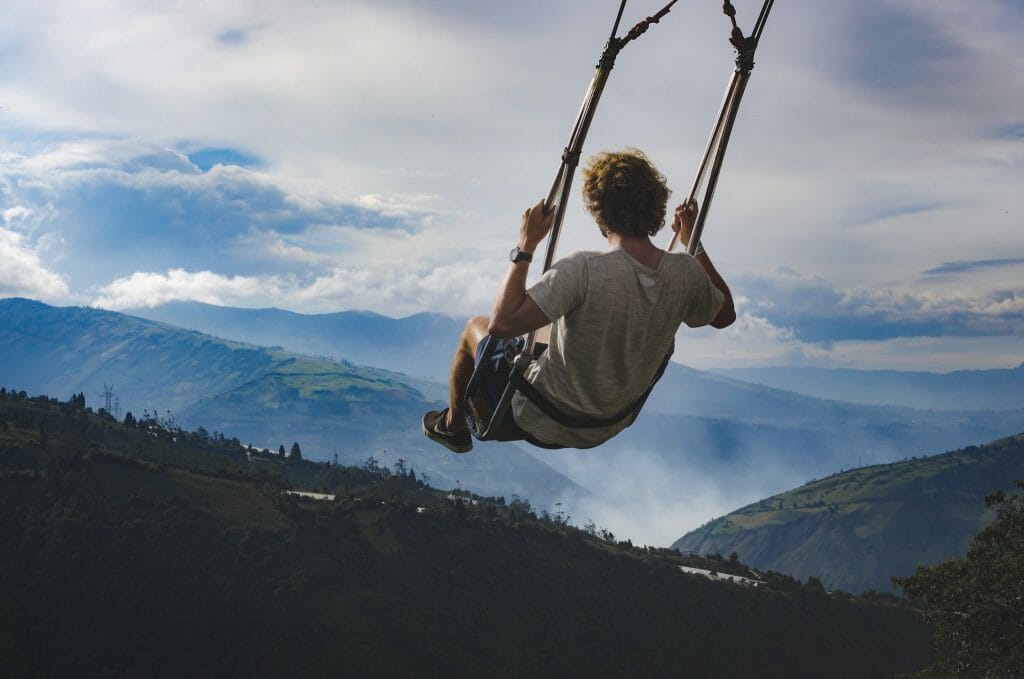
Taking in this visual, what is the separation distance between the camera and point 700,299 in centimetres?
468

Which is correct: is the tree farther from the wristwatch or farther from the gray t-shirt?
the wristwatch

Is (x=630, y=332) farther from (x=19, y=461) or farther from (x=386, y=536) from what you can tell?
(x=19, y=461)

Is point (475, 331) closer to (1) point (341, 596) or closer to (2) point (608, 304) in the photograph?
(2) point (608, 304)

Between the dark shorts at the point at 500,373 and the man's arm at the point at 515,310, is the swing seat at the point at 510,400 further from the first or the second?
the man's arm at the point at 515,310

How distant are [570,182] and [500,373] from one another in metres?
1.19

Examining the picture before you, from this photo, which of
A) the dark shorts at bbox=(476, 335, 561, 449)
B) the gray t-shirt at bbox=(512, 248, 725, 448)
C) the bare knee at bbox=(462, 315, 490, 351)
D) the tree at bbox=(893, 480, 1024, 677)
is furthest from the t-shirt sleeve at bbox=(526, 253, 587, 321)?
the tree at bbox=(893, 480, 1024, 677)

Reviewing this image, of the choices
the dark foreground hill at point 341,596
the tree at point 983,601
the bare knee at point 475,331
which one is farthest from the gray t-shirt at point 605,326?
the dark foreground hill at point 341,596

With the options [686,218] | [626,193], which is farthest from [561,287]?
[686,218]

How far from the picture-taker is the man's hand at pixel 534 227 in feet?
14.5

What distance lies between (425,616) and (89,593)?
3291 centimetres

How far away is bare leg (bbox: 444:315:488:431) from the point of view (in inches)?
207

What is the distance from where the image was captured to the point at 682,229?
5.13m

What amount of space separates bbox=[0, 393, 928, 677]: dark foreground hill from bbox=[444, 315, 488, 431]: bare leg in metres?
82.7

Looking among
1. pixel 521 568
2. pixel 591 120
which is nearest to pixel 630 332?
pixel 591 120
